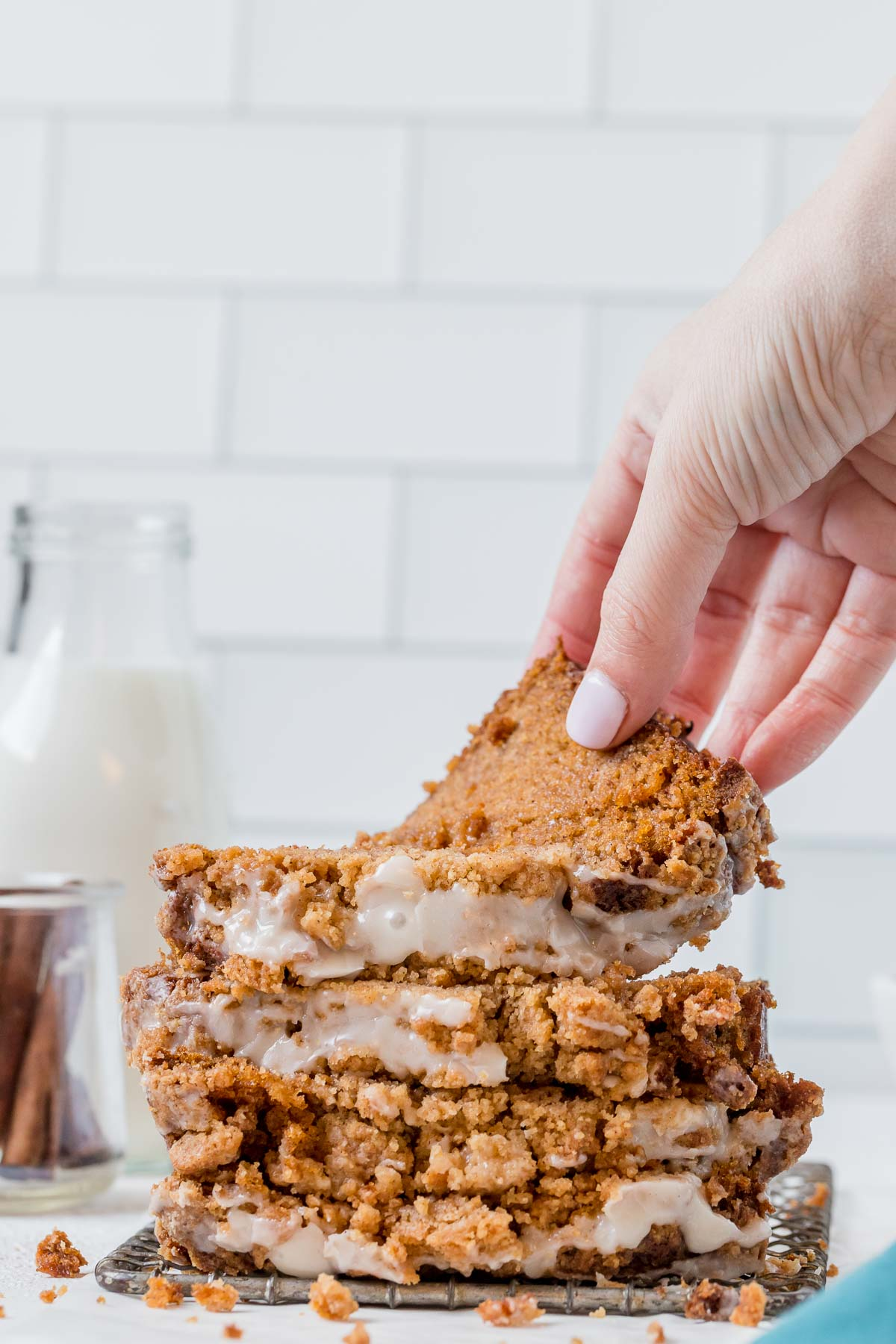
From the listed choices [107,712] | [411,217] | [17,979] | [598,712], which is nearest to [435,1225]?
[598,712]

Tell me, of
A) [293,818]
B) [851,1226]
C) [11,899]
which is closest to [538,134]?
[293,818]

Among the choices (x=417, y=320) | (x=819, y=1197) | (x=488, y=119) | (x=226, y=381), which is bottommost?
(x=819, y=1197)

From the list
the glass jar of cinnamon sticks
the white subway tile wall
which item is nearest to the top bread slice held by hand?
the glass jar of cinnamon sticks

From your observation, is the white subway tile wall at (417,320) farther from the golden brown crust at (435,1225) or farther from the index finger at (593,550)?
the golden brown crust at (435,1225)

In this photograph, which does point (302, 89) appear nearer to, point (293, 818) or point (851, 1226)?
point (293, 818)

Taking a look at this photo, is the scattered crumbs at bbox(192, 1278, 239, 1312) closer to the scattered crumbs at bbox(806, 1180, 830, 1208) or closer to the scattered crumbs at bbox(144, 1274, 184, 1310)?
the scattered crumbs at bbox(144, 1274, 184, 1310)

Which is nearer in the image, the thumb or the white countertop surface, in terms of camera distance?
the white countertop surface

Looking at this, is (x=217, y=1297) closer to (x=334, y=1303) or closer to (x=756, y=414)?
(x=334, y=1303)
